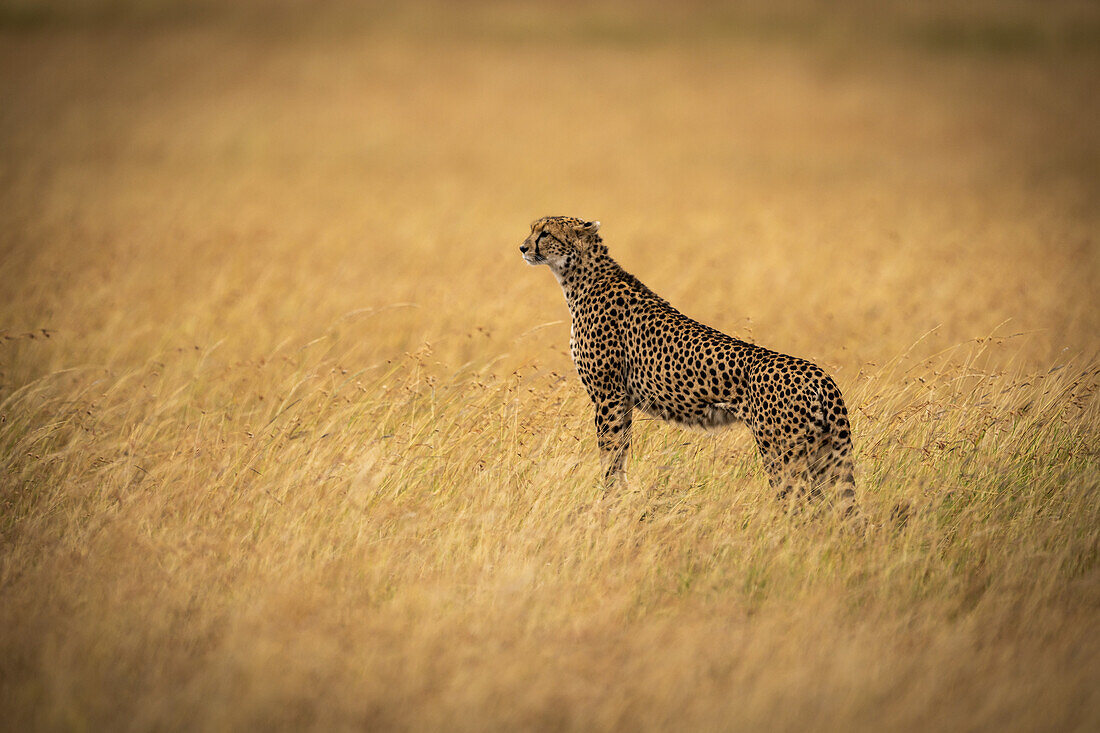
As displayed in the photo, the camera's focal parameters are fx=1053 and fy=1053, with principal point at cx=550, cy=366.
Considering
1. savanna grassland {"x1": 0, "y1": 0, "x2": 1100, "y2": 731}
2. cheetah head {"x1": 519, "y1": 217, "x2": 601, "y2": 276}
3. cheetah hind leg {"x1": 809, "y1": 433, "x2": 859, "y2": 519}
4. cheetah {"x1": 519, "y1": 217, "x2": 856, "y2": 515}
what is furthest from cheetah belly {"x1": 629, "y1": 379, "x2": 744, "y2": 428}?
cheetah head {"x1": 519, "y1": 217, "x2": 601, "y2": 276}

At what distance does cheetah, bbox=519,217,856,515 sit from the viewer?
4430 millimetres

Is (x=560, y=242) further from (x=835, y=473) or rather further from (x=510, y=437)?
(x=835, y=473)

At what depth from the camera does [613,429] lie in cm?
536

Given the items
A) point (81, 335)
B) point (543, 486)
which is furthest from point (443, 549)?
point (81, 335)

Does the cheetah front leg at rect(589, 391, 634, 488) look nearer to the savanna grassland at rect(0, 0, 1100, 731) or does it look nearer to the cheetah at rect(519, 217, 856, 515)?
the cheetah at rect(519, 217, 856, 515)

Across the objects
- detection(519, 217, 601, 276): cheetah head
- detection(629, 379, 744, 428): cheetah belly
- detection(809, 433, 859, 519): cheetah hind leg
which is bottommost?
detection(809, 433, 859, 519): cheetah hind leg

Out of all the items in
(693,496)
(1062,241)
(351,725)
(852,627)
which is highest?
(1062,241)

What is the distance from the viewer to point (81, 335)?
8305 millimetres

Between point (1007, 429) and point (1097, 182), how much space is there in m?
11.2

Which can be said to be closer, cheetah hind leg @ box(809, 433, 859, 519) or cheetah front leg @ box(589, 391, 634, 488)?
Answer: cheetah hind leg @ box(809, 433, 859, 519)

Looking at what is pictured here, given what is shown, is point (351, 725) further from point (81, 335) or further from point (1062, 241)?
point (1062, 241)

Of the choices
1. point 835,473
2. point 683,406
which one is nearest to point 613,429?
point 683,406

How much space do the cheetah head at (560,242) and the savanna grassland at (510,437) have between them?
78 centimetres

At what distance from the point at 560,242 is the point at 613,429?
3.53 ft
